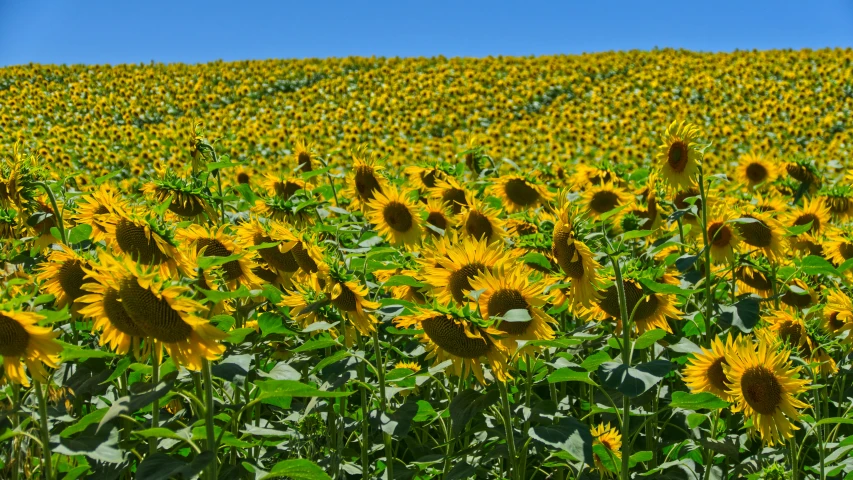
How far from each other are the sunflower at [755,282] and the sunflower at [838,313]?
1.36 feet

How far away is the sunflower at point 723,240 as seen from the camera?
3689 millimetres

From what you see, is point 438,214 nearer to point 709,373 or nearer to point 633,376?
point 709,373

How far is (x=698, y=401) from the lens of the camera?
8.09ft

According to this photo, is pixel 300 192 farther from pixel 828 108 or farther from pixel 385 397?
pixel 828 108

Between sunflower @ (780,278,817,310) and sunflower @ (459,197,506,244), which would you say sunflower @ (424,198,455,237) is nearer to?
sunflower @ (459,197,506,244)

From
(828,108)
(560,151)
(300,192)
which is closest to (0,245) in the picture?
(300,192)

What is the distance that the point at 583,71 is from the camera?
21922 mm

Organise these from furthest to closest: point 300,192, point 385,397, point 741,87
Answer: point 741,87 → point 300,192 → point 385,397

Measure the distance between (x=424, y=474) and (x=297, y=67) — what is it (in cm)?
2023

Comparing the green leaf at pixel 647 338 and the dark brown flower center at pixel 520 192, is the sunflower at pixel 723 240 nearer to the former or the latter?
the dark brown flower center at pixel 520 192

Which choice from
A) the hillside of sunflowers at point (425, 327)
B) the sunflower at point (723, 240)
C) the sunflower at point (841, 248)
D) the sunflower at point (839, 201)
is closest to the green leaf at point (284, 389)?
the hillside of sunflowers at point (425, 327)

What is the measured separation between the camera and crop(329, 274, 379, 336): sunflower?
8.45 ft

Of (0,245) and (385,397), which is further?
(0,245)

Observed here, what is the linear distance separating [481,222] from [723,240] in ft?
3.89
